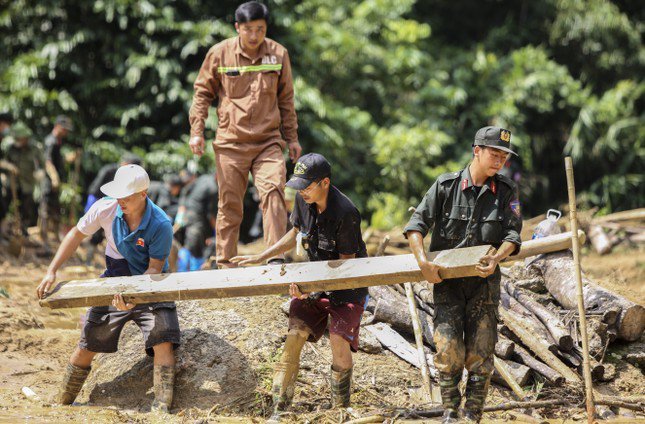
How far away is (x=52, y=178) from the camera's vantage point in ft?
41.3

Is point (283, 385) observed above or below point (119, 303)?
below

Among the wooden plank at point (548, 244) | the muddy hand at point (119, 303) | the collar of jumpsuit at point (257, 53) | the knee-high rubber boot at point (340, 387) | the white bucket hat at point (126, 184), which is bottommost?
the knee-high rubber boot at point (340, 387)

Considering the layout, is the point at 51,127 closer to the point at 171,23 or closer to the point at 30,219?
the point at 30,219

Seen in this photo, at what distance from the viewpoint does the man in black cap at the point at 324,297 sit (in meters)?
5.55

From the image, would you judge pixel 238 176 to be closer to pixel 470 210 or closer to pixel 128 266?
pixel 128 266

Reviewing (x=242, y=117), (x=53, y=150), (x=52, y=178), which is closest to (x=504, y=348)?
(x=242, y=117)

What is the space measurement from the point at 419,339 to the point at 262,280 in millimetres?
1603

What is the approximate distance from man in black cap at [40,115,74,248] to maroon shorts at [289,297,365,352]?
7.92 meters

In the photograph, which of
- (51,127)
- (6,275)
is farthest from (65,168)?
(6,275)

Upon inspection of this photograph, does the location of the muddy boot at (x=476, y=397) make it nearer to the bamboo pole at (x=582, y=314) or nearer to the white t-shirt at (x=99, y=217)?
the bamboo pole at (x=582, y=314)

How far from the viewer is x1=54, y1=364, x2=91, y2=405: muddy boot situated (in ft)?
20.4

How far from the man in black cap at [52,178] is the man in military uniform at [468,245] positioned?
28.3 ft

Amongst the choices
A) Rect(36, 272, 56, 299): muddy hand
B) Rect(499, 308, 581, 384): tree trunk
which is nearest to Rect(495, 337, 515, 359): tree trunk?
Rect(499, 308, 581, 384): tree trunk

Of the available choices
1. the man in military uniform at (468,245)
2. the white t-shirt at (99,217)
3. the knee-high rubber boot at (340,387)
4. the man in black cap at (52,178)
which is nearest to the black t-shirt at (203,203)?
the man in black cap at (52,178)
